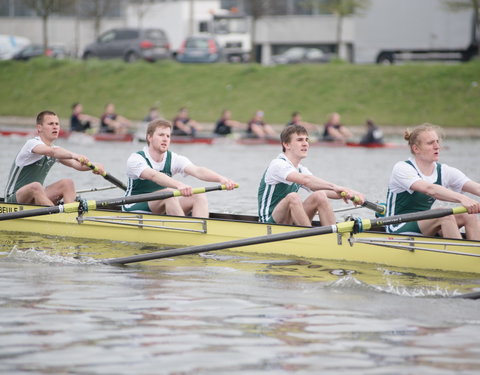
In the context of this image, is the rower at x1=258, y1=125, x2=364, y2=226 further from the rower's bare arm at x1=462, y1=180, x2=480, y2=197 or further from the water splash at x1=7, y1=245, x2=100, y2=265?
the water splash at x1=7, y1=245, x2=100, y2=265

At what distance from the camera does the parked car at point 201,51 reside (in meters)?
44.6

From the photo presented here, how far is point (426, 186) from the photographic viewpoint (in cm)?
1005

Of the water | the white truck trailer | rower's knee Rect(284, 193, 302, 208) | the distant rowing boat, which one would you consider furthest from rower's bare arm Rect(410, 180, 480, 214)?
the white truck trailer

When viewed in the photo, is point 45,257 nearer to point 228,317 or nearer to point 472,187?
point 228,317

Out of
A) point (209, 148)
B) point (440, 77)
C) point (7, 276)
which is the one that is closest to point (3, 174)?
point (209, 148)

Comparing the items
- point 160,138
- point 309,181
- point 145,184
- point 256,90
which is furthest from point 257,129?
point 309,181

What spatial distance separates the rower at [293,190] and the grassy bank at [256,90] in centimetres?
2385

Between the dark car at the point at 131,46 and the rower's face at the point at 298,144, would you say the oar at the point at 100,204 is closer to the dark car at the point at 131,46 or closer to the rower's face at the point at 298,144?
the rower's face at the point at 298,144

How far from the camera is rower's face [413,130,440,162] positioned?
10.2m

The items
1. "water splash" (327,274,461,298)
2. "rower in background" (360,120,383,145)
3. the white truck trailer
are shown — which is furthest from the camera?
the white truck trailer

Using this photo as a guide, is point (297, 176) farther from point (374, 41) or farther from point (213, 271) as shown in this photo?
point (374, 41)

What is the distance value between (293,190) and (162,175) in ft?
5.22

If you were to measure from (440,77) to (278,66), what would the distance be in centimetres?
738

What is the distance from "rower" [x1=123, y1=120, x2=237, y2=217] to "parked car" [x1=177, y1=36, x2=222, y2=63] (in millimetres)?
32794
